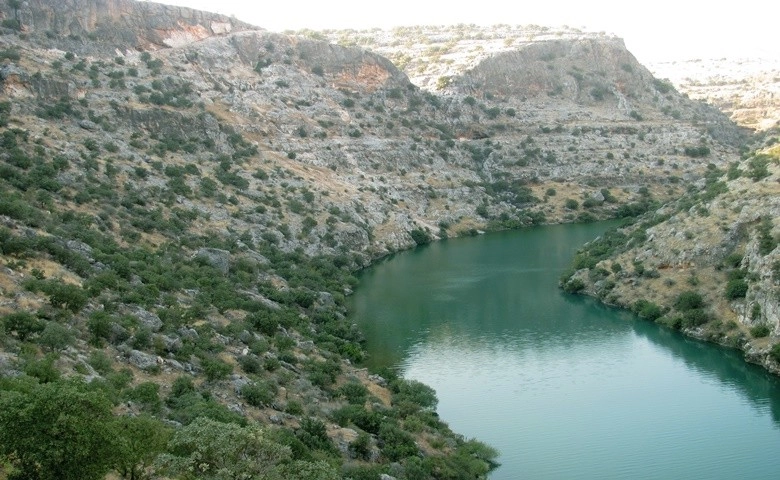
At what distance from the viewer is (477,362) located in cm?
4628

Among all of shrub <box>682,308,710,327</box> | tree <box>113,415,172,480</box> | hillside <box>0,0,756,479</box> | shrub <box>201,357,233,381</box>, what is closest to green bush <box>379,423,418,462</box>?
hillside <box>0,0,756,479</box>

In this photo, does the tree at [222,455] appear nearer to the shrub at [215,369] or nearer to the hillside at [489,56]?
the shrub at [215,369]

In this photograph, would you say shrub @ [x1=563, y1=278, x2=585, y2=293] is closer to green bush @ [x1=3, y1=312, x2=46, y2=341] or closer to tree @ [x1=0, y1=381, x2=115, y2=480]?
green bush @ [x1=3, y1=312, x2=46, y2=341]

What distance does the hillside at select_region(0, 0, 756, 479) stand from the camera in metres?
24.7

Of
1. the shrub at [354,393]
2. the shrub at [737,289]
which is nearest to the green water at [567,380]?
the shrub at [737,289]

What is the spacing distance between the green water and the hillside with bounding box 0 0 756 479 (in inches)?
122

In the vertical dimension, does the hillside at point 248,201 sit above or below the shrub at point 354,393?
above

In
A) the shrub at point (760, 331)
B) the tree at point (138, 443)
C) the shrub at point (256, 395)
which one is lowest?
the shrub at point (256, 395)

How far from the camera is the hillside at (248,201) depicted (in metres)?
24.7

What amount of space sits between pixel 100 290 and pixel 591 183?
8398 cm

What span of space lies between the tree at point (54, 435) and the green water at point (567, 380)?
18.8 metres

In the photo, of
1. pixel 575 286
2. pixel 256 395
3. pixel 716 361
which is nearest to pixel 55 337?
pixel 256 395

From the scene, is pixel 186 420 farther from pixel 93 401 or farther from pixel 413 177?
pixel 413 177

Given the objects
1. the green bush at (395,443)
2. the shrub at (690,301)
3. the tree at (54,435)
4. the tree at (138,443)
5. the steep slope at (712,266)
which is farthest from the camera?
the shrub at (690,301)
